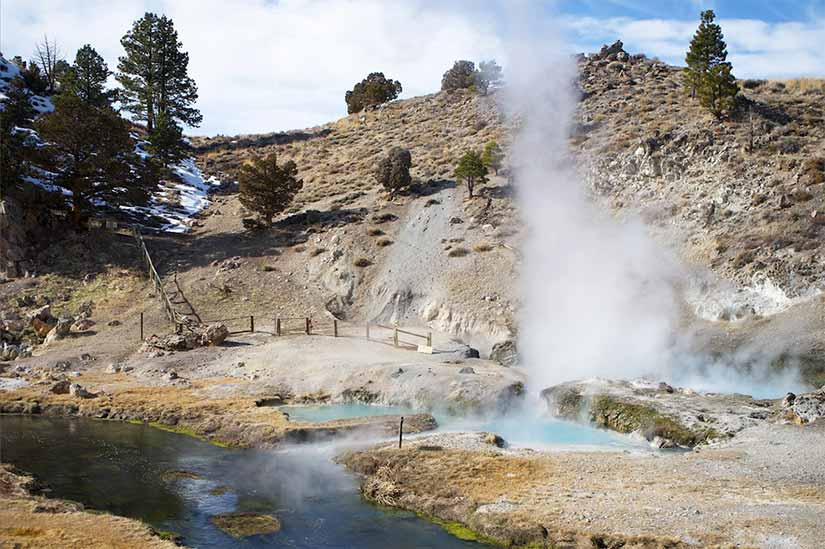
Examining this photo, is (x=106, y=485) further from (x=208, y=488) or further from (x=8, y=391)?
(x=8, y=391)

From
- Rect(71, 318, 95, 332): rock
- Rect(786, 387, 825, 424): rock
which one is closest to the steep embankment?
Rect(71, 318, 95, 332): rock

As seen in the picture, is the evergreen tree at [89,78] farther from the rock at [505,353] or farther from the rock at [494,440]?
the rock at [494,440]

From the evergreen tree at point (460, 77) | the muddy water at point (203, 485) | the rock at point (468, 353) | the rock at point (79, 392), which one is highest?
the evergreen tree at point (460, 77)

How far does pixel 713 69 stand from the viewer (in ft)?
159

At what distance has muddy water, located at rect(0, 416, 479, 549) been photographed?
15.0 m

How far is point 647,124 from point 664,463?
38472mm

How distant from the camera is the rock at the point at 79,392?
26.8 meters

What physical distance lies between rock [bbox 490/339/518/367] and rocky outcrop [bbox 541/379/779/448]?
18.3 feet

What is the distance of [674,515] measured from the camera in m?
14.4

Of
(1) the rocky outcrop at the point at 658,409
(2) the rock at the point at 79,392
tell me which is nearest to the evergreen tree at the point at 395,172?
(2) the rock at the point at 79,392

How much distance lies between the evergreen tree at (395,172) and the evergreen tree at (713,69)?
20583mm

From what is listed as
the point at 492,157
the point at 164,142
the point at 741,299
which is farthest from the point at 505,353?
the point at 164,142

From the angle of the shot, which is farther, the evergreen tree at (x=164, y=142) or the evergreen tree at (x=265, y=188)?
the evergreen tree at (x=164, y=142)

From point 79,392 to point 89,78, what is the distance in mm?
45594
